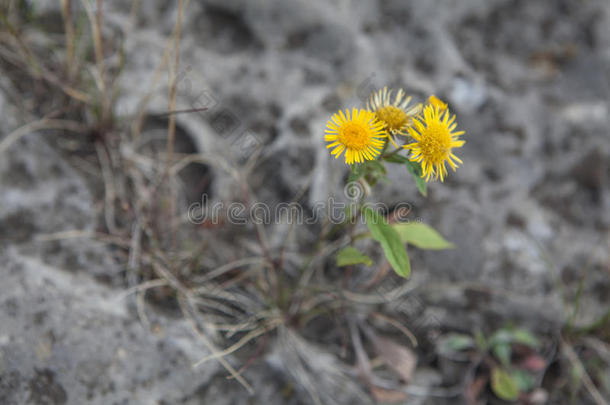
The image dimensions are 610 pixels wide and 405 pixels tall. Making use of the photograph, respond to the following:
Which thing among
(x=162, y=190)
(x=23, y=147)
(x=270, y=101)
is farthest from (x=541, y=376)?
(x=23, y=147)

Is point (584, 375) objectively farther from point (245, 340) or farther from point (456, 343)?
point (245, 340)

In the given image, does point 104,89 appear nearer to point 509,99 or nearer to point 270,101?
Answer: point 270,101

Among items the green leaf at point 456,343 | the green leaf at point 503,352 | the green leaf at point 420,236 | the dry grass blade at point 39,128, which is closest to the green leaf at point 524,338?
the green leaf at point 503,352

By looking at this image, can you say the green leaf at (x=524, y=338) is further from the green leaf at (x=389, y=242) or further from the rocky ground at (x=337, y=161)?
the green leaf at (x=389, y=242)

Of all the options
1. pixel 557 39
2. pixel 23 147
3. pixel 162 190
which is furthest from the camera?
pixel 557 39

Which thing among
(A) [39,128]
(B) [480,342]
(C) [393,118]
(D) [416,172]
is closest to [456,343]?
(B) [480,342]

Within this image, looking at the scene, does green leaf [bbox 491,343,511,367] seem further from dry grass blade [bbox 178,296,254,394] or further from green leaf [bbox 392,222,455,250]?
dry grass blade [bbox 178,296,254,394]

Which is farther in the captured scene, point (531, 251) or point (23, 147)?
point (531, 251)
